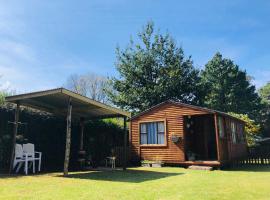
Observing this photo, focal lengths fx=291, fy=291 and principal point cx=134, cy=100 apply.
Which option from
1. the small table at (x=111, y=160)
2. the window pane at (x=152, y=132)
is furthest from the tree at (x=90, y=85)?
the small table at (x=111, y=160)

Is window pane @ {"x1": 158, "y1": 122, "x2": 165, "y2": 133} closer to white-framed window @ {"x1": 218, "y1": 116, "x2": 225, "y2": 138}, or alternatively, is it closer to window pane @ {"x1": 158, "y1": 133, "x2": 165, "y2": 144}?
window pane @ {"x1": 158, "y1": 133, "x2": 165, "y2": 144}

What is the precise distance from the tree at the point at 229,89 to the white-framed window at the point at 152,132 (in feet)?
69.3

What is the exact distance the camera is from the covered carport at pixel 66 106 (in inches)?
405

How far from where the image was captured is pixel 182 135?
48.2ft

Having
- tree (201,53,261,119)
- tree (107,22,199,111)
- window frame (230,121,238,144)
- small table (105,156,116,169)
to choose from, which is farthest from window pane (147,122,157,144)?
tree (201,53,261,119)

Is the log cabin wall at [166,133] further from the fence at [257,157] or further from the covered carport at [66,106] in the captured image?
the fence at [257,157]

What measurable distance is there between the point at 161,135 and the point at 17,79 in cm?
1412

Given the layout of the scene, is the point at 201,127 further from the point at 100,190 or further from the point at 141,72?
the point at 141,72

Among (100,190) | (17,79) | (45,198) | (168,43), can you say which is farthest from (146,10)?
(168,43)

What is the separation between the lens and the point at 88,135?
15328mm

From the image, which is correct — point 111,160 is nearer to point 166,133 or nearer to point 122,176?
point 166,133

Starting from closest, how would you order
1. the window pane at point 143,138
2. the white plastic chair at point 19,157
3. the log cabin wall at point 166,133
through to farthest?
the white plastic chair at point 19,157 < the log cabin wall at point 166,133 < the window pane at point 143,138

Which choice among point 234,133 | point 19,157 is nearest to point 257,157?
point 234,133

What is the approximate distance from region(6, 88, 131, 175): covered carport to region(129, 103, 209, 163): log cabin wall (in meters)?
2.87
